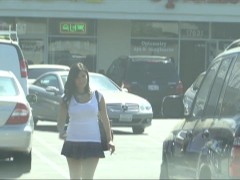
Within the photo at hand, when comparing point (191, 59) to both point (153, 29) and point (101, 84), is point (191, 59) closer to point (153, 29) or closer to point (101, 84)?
point (153, 29)

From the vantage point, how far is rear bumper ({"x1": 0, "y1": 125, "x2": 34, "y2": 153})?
10312mm

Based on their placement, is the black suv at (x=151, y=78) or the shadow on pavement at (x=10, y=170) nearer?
the shadow on pavement at (x=10, y=170)

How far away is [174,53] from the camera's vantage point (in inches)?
1147

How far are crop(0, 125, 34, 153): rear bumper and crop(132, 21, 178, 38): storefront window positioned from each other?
1861 cm

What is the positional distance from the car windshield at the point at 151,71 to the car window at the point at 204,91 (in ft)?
53.5

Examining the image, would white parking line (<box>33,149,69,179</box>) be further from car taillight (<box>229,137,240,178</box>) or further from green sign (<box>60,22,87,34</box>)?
green sign (<box>60,22,87,34</box>)

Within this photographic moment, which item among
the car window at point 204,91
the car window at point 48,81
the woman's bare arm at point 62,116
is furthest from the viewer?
the car window at point 48,81

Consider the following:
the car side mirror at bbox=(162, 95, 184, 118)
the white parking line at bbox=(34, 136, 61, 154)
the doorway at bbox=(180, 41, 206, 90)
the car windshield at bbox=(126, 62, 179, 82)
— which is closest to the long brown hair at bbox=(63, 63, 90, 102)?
the car side mirror at bbox=(162, 95, 184, 118)

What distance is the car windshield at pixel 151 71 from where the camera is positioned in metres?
23.4

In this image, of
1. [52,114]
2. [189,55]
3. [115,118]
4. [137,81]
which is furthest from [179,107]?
[189,55]

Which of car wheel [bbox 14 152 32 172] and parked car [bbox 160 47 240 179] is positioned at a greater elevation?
parked car [bbox 160 47 240 179]

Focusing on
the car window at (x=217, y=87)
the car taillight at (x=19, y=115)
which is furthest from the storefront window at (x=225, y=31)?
the car window at (x=217, y=87)

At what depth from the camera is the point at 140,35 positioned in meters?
29.0

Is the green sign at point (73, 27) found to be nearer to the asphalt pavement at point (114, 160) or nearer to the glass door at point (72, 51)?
the glass door at point (72, 51)
